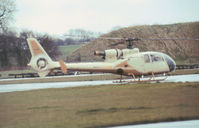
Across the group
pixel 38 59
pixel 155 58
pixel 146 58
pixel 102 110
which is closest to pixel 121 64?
pixel 146 58

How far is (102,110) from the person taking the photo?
1159 cm

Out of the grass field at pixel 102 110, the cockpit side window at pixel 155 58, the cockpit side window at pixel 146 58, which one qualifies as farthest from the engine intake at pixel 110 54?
the grass field at pixel 102 110

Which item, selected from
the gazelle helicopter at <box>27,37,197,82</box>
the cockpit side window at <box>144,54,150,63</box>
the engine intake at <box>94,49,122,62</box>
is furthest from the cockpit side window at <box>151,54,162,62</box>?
the engine intake at <box>94,49,122,62</box>

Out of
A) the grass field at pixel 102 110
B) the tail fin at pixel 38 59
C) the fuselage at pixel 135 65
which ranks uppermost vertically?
the tail fin at pixel 38 59

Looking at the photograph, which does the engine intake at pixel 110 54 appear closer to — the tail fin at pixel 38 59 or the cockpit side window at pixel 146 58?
the cockpit side window at pixel 146 58

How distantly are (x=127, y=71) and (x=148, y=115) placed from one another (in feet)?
44.3

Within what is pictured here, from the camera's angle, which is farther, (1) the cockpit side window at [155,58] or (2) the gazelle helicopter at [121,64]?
(1) the cockpit side window at [155,58]

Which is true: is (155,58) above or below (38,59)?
below

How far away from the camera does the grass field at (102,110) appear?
1007 centimetres

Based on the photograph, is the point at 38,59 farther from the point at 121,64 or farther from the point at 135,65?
the point at 135,65

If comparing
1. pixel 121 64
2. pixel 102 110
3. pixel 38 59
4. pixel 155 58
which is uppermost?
pixel 38 59

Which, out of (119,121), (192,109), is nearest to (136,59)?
(192,109)

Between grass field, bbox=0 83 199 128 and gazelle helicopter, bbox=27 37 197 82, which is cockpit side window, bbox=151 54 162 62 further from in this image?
grass field, bbox=0 83 199 128

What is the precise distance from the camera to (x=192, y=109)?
11.2 m
